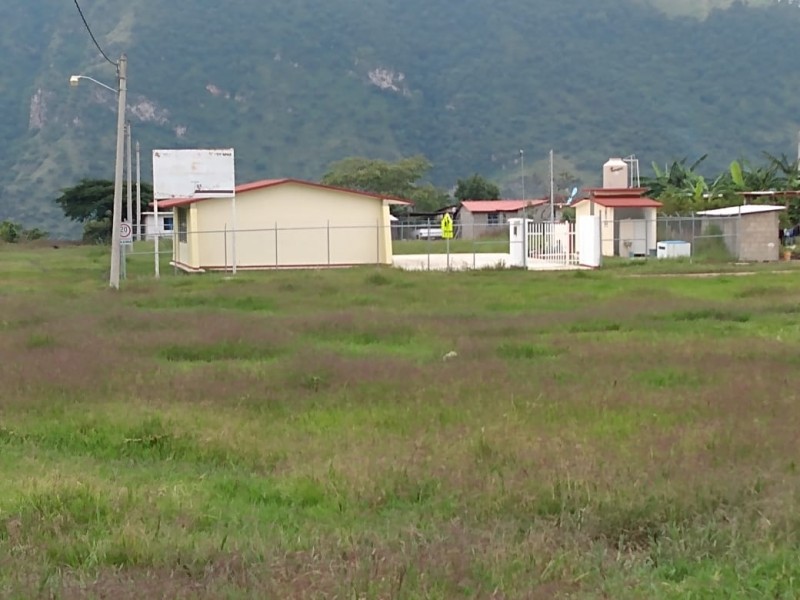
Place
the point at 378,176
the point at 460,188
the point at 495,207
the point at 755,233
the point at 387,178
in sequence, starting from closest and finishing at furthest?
1. the point at 755,233
2. the point at 495,207
3. the point at 378,176
4. the point at 387,178
5. the point at 460,188

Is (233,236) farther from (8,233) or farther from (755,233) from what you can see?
(8,233)

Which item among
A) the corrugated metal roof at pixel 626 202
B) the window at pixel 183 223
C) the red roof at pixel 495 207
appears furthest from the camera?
the red roof at pixel 495 207

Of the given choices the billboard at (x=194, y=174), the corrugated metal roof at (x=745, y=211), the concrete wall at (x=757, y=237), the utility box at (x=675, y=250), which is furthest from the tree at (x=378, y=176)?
the concrete wall at (x=757, y=237)

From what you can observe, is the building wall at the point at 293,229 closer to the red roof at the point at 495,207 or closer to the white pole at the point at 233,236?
the white pole at the point at 233,236

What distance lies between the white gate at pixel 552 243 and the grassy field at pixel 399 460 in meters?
26.7

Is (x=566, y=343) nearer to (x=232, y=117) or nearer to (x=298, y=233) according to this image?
(x=298, y=233)

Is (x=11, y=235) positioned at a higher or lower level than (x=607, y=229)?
higher

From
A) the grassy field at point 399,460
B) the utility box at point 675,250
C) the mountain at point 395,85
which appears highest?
the mountain at point 395,85

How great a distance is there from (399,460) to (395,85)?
164 metres

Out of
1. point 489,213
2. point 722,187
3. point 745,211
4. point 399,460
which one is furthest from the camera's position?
point 489,213

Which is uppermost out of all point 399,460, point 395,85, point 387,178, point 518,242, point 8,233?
point 395,85

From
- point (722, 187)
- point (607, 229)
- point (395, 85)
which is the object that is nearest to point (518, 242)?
point (607, 229)

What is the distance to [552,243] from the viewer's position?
157 feet

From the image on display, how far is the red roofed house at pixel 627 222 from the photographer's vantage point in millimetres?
47562
